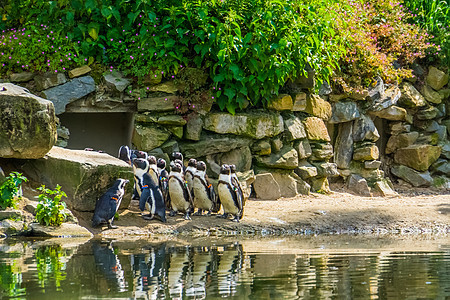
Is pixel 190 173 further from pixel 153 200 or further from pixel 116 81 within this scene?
A: pixel 116 81

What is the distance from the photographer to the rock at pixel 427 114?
16234 mm

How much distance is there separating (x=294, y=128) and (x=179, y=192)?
3435mm

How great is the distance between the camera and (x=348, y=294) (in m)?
5.60

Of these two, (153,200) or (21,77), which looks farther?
(21,77)

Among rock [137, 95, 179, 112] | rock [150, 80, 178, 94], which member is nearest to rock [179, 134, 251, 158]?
rock [137, 95, 179, 112]

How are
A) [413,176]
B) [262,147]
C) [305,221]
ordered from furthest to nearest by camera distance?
[413,176]
[262,147]
[305,221]

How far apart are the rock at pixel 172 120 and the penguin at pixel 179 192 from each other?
170cm

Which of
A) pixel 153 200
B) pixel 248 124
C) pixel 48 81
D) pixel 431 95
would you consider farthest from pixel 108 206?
pixel 431 95

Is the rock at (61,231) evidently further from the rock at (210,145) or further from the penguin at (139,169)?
the rock at (210,145)

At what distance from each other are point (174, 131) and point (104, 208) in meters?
3.07

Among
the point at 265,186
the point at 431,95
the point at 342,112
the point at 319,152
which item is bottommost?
the point at 265,186

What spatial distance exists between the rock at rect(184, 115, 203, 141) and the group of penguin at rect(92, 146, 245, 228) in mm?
1228

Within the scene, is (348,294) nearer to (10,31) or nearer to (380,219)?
(380,219)

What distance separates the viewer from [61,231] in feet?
31.6
